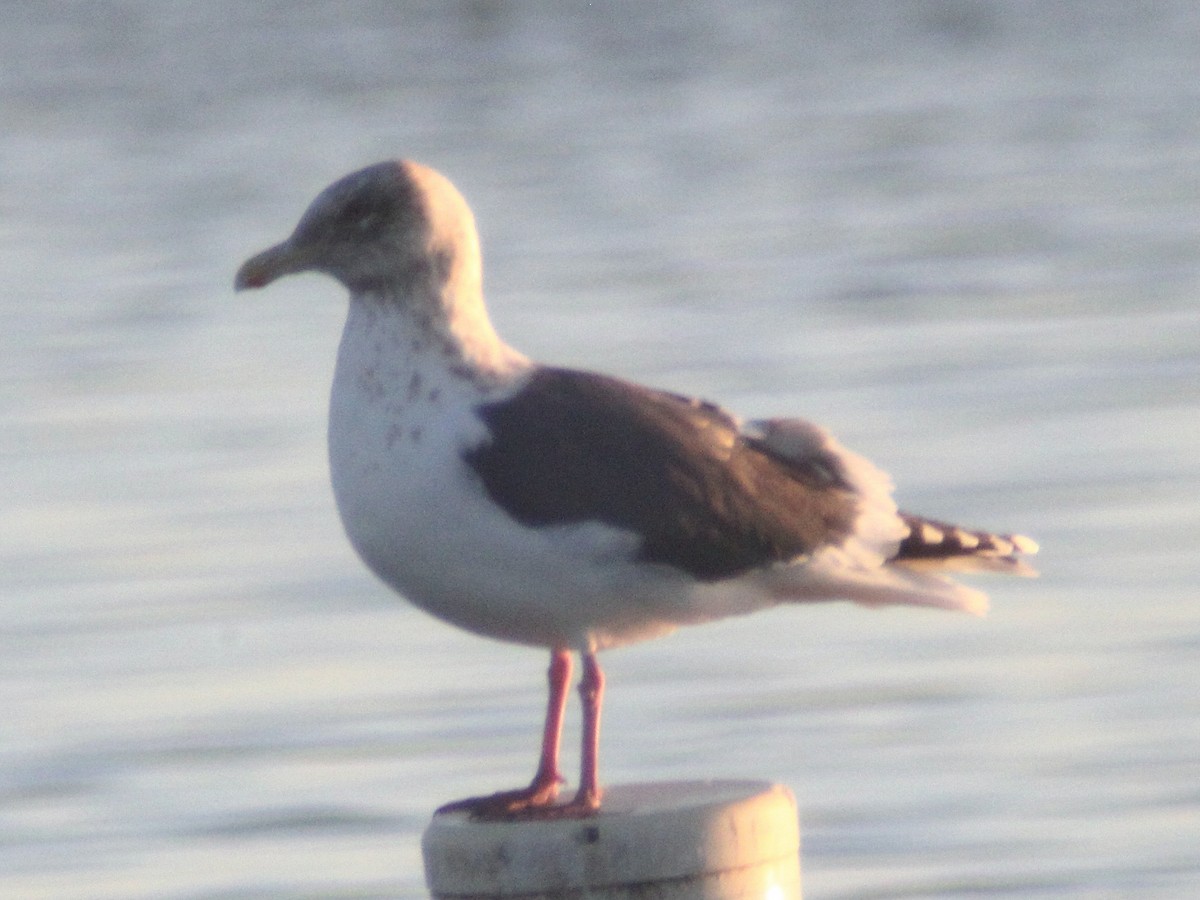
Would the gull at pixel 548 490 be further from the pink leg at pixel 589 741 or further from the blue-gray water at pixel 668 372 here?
the blue-gray water at pixel 668 372

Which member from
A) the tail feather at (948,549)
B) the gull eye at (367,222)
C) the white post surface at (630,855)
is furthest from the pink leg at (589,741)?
the gull eye at (367,222)

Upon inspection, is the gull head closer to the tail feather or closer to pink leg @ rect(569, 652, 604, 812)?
pink leg @ rect(569, 652, 604, 812)

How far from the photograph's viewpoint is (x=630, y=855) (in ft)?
16.2

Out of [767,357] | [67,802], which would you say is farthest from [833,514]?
[767,357]

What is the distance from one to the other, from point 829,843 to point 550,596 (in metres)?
3.13

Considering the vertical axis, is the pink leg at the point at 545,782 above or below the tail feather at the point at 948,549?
below

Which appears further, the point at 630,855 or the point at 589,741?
the point at 589,741

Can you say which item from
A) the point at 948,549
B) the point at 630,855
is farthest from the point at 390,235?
the point at 630,855

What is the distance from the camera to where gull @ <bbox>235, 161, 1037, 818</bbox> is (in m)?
5.32

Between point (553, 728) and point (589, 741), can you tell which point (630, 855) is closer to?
point (589, 741)

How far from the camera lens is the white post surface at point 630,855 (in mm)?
4926

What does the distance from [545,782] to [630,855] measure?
67 centimetres

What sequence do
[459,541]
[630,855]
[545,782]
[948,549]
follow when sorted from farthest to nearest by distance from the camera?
[948,549] < [545,782] < [459,541] < [630,855]

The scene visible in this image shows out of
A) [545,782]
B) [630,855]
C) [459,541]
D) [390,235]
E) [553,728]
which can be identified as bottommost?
[630,855]
